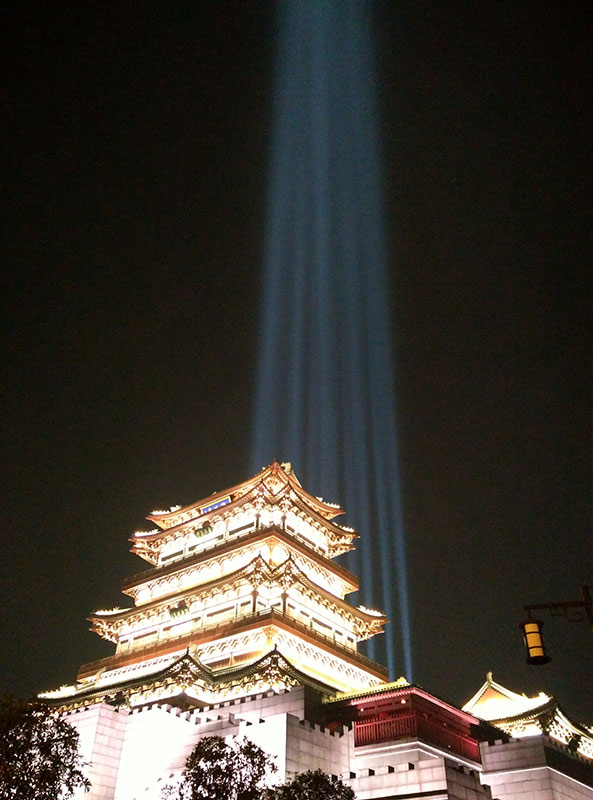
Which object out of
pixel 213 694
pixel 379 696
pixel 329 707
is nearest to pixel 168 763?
pixel 213 694

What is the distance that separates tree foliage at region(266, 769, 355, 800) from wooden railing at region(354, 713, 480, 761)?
8868mm

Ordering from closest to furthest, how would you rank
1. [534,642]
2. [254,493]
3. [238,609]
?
[534,642] → [238,609] → [254,493]

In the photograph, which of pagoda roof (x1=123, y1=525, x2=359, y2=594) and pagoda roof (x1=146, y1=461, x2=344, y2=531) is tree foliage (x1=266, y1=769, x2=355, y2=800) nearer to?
pagoda roof (x1=123, y1=525, x2=359, y2=594)

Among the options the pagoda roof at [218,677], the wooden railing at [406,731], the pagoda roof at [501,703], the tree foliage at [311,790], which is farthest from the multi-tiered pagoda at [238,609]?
the tree foliage at [311,790]

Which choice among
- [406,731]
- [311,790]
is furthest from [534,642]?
[406,731]

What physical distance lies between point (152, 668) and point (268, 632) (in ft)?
27.0

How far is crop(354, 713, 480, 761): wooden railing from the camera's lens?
2989 cm

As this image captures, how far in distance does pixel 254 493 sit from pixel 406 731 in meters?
20.6

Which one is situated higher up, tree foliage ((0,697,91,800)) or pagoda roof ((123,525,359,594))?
pagoda roof ((123,525,359,594))

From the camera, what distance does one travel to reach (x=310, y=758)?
27656 millimetres

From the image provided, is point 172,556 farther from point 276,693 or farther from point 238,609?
point 276,693

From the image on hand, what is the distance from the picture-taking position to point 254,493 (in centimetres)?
4744

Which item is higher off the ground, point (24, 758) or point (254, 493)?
point (254, 493)

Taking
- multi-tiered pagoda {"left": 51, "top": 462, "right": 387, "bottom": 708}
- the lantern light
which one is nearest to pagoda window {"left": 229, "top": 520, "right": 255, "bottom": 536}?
multi-tiered pagoda {"left": 51, "top": 462, "right": 387, "bottom": 708}
